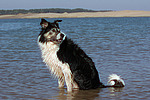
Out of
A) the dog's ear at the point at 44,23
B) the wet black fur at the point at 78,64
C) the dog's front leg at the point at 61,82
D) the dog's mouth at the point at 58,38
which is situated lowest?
the dog's front leg at the point at 61,82

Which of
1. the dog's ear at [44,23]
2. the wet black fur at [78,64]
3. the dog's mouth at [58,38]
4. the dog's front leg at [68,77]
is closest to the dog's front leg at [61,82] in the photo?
the dog's front leg at [68,77]

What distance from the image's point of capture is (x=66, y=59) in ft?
20.8

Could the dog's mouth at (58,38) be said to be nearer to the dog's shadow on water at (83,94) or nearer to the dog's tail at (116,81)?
the dog's shadow on water at (83,94)

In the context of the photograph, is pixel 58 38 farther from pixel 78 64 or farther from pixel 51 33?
pixel 78 64

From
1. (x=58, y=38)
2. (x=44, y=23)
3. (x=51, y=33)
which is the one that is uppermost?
(x=44, y=23)

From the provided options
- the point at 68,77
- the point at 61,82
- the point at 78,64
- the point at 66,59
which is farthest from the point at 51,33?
the point at 61,82

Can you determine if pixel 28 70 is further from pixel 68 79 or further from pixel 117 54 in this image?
pixel 117 54

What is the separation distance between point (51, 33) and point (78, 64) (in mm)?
1015

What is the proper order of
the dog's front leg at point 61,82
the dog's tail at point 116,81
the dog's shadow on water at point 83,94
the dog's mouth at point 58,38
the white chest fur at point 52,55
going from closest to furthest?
the dog's shadow on water at point 83,94
the dog's mouth at point 58,38
the white chest fur at point 52,55
the dog's tail at point 116,81
the dog's front leg at point 61,82

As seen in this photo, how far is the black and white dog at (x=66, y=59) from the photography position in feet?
20.5

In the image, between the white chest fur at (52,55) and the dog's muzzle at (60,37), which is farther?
the white chest fur at (52,55)

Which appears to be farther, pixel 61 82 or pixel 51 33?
pixel 61 82

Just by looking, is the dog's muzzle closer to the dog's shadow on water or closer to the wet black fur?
the wet black fur

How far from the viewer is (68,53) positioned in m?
6.39
